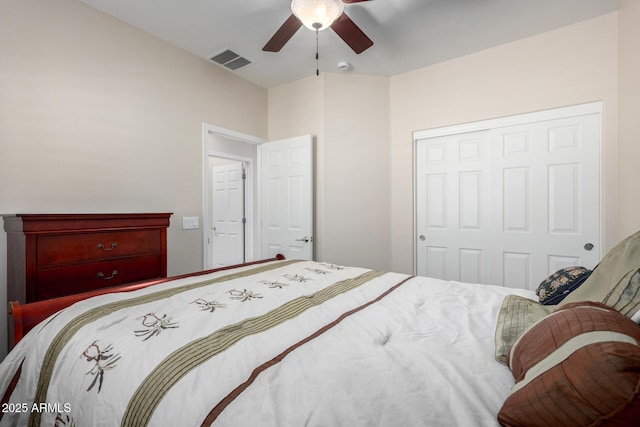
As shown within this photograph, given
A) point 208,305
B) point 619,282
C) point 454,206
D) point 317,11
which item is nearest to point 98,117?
point 317,11

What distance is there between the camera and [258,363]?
829mm

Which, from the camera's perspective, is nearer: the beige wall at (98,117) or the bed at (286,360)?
the bed at (286,360)

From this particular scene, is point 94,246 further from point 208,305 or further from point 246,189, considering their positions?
point 246,189

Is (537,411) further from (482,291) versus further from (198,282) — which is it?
(198,282)

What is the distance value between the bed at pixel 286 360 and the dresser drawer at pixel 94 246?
604 mm

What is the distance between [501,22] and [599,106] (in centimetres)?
105

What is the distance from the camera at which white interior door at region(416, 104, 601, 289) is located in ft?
8.25

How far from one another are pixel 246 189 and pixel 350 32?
3.00m

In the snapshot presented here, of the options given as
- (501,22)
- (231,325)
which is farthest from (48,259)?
(501,22)

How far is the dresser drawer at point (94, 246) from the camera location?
1.71 metres

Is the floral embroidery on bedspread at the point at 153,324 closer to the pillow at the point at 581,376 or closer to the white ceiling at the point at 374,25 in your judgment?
the pillow at the point at 581,376

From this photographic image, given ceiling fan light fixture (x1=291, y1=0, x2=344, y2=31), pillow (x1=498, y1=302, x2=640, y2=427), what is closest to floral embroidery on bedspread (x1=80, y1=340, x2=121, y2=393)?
pillow (x1=498, y1=302, x2=640, y2=427)

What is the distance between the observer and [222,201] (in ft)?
16.4

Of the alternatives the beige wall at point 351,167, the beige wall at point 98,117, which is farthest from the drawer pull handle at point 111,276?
the beige wall at point 351,167
